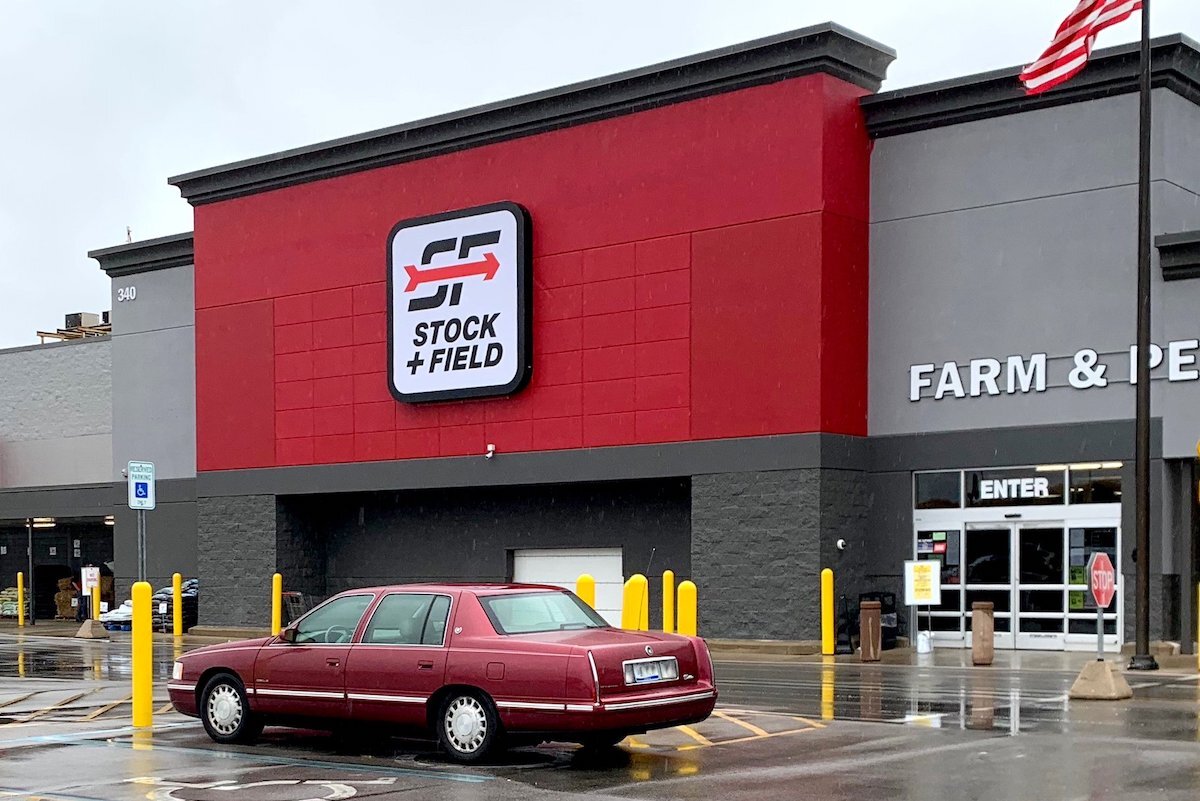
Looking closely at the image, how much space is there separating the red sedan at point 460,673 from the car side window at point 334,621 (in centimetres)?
1

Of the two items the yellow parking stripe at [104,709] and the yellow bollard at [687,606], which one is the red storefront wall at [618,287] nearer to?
the yellow bollard at [687,606]

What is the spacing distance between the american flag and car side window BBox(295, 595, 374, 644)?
14.4m

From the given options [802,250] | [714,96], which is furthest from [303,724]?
[714,96]

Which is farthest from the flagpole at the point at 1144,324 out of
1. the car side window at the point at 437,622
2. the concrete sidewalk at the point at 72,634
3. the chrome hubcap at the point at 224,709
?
the concrete sidewalk at the point at 72,634

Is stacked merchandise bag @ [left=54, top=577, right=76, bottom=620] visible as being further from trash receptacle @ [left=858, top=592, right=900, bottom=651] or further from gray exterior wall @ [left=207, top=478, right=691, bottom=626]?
trash receptacle @ [left=858, top=592, right=900, bottom=651]

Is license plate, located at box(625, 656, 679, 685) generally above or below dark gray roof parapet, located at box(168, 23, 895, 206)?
below

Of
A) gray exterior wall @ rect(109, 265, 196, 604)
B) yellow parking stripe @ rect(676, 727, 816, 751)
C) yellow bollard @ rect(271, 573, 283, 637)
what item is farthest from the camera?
gray exterior wall @ rect(109, 265, 196, 604)

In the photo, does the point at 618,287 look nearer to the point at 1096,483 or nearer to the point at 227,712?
the point at 1096,483

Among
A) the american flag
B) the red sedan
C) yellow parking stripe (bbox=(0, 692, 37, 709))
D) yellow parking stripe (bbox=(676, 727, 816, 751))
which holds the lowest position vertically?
yellow parking stripe (bbox=(0, 692, 37, 709))

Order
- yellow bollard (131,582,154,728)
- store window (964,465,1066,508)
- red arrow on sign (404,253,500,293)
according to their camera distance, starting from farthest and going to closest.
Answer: red arrow on sign (404,253,500,293)
store window (964,465,1066,508)
yellow bollard (131,582,154,728)

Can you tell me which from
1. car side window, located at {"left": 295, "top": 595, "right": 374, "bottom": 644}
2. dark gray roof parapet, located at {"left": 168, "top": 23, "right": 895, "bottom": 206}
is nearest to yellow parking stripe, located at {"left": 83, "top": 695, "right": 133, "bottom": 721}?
car side window, located at {"left": 295, "top": 595, "right": 374, "bottom": 644}

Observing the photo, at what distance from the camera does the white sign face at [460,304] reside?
104 feet

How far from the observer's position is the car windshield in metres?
13.2

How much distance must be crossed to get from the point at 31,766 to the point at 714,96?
1961cm
